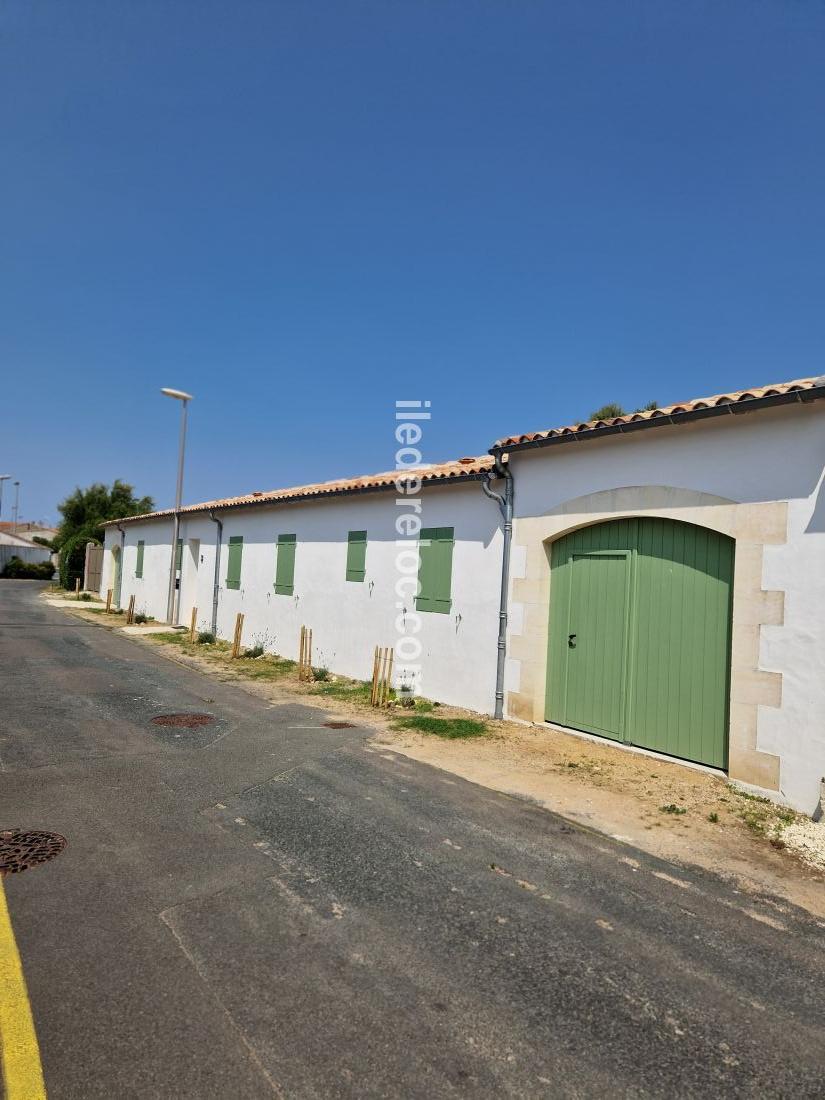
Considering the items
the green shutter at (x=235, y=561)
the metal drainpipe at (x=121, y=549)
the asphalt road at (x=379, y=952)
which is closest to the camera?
the asphalt road at (x=379, y=952)

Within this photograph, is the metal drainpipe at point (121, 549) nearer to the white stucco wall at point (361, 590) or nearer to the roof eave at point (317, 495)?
the roof eave at point (317, 495)

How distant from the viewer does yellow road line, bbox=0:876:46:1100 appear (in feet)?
7.16

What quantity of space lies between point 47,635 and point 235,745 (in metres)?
11.4

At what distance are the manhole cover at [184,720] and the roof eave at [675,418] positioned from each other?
5.11m

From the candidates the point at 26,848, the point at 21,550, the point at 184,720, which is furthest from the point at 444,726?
the point at 21,550

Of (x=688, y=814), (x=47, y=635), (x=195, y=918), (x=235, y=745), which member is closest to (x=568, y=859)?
(x=688, y=814)

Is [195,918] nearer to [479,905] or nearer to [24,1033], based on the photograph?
[24,1033]

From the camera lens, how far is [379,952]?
121 inches

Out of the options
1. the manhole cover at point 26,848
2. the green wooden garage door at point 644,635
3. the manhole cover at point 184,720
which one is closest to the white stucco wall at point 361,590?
the green wooden garage door at point 644,635

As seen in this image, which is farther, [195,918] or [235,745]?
[235,745]

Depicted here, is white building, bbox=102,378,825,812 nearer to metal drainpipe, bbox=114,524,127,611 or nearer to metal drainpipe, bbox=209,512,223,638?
metal drainpipe, bbox=209,512,223,638

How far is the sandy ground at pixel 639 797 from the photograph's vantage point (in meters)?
4.39

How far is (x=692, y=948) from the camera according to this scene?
3.29 m

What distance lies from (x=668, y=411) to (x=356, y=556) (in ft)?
21.4
